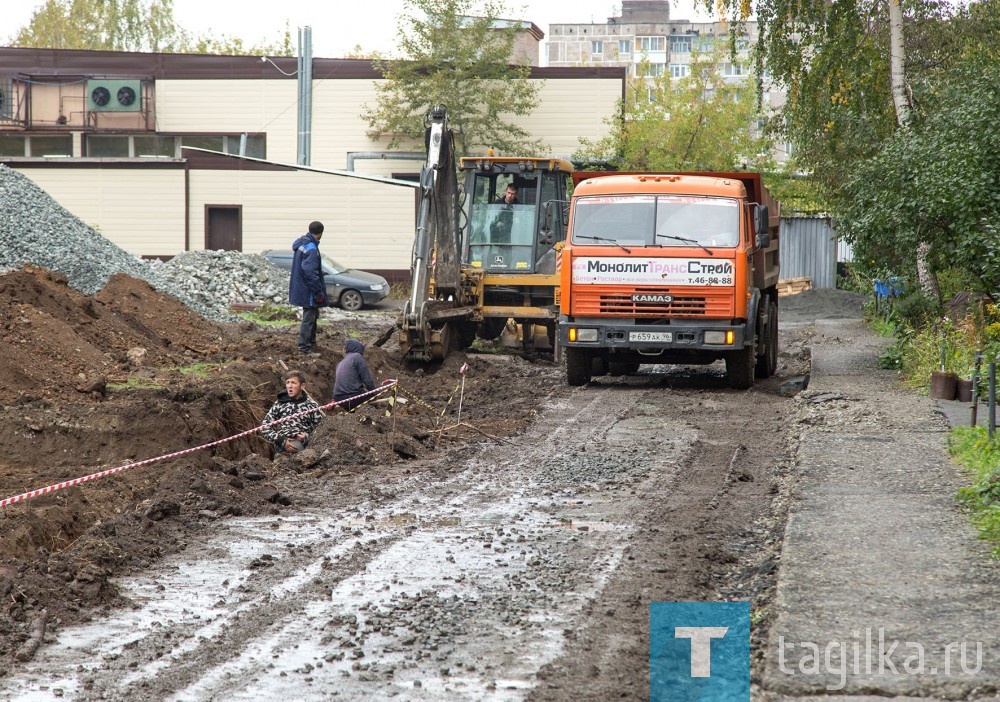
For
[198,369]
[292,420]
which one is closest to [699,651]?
[292,420]

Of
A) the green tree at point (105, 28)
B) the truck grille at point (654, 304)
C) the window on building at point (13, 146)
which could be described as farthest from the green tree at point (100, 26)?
the truck grille at point (654, 304)

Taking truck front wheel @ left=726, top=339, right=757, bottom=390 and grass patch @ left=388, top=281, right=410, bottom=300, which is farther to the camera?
grass patch @ left=388, top=281, right=410, bottom=300

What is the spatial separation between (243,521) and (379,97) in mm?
33883

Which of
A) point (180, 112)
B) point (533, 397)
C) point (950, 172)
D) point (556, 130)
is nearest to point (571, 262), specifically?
point (533, 397)

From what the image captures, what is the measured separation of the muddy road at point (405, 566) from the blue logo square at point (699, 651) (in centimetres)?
10

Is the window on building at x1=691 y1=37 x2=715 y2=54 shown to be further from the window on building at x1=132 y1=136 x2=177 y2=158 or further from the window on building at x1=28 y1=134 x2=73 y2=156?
the window on building at x1=28 y1=134 x2=73 y2=156

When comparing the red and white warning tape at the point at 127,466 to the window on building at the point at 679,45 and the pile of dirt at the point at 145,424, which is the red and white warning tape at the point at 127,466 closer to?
the pile of dirt at the point at 145,424

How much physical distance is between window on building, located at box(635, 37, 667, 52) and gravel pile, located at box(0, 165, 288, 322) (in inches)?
4221

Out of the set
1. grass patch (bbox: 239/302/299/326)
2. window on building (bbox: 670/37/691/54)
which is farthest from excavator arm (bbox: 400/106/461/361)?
window on building (bbox: 670/37/691/54)

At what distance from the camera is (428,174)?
18.2m

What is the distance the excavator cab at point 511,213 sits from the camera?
20656mm

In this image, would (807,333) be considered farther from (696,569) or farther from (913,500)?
(696,569)

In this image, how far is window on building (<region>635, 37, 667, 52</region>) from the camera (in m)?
132

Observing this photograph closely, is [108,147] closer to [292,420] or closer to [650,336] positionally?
[650,336]
